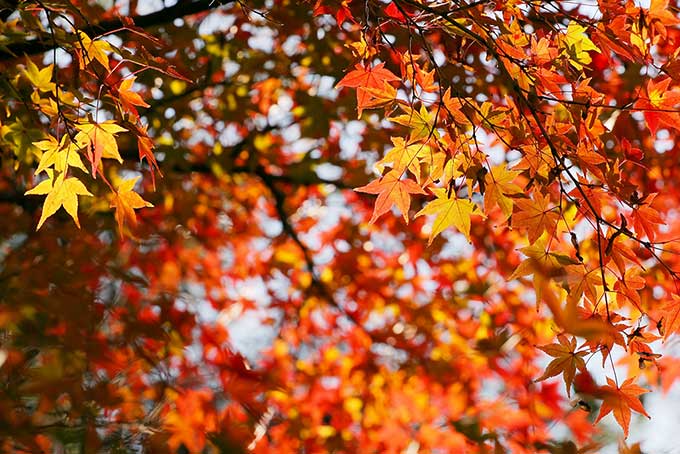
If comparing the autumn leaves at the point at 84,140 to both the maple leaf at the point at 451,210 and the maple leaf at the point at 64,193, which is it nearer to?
the maple leaf at the point at 64,193

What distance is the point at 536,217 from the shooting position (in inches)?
49.1

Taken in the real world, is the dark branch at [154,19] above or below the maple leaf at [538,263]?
below

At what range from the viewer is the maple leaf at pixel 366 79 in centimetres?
129

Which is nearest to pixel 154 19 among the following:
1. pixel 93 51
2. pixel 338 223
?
pixel 93 51

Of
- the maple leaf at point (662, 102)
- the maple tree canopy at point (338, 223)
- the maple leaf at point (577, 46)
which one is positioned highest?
the maple leaf at point (577, 46)

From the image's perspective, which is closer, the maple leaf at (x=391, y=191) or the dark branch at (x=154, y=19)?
the maple leaf at (x=391, y=191)

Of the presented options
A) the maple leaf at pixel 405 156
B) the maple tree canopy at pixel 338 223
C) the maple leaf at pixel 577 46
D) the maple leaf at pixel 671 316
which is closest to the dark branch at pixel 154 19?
the maple tree canopy at pixel 338 223

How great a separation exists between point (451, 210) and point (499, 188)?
0.31 ft

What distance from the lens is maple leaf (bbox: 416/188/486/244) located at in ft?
4.11

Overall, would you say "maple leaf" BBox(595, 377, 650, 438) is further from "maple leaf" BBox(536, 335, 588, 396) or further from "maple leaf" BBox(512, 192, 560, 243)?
"maple leaf" BBox(512, 192, 560, 243)

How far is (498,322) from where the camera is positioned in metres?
3.80

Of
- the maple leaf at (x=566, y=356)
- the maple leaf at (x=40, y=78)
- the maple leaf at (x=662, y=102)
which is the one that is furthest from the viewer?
the maple leaf at (x=40, y=78)

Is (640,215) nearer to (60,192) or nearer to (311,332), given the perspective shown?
(60,192)

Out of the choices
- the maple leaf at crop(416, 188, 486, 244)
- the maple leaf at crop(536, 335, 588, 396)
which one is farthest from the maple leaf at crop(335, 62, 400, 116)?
the maple leaf at crop(536, 335, 588, 396)
